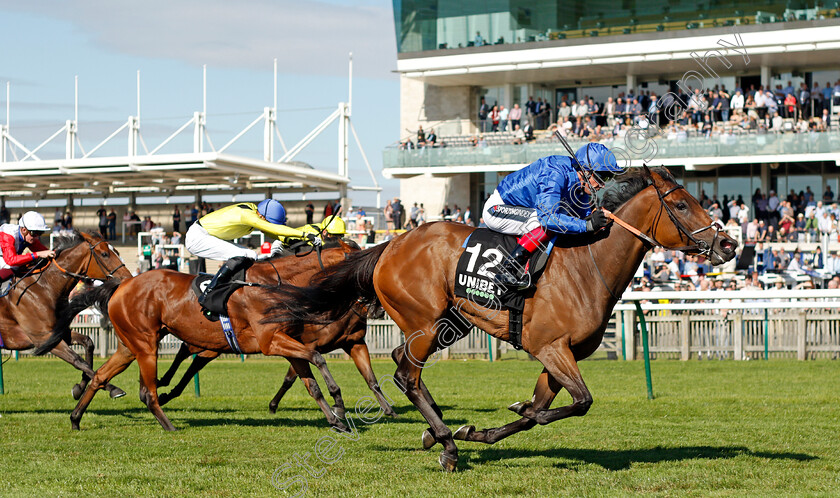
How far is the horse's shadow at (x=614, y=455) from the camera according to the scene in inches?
224

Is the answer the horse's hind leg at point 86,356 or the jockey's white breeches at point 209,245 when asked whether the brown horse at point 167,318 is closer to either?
the jockey's white breeches at point 209,245

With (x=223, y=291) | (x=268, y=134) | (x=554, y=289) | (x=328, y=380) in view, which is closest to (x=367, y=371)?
(x=328, y=380)

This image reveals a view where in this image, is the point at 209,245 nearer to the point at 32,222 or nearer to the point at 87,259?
the point at 87,259

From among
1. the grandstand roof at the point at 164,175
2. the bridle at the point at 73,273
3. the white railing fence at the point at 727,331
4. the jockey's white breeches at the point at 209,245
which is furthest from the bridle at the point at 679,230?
the grandstand roof at the point at 164,175

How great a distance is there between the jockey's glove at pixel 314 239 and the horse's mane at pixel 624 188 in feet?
8.52

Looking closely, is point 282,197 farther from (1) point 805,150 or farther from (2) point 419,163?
(1) point 805,150

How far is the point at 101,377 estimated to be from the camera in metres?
7.61

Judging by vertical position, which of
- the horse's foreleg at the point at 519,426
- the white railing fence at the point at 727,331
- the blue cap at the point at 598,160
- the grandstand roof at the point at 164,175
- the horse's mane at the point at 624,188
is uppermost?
the grandstand roof at the point at 164,175

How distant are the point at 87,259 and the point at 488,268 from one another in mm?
5189

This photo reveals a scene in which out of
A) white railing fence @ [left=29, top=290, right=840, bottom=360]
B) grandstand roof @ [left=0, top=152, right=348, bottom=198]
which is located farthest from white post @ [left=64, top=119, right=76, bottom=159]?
white railing fence @ [left=29, top=290, right=840, bottom=360]

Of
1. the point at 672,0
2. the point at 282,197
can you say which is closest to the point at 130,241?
the point at 282,197

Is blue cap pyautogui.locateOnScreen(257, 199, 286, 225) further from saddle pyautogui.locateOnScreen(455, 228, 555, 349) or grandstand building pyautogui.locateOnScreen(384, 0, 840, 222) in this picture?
grandstand building pyautogui.locateOnScreen(384, 0, 840, 222)

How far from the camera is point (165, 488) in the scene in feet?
16.5

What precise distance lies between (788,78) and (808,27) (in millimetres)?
2176
